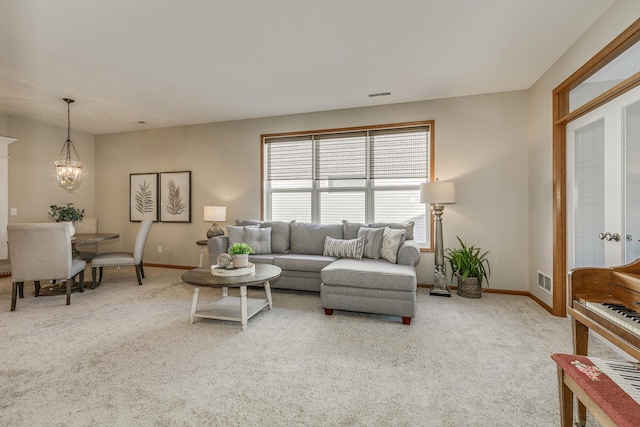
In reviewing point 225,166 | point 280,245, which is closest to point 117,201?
point 225,166

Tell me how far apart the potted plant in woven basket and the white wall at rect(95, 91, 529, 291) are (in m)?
0.28

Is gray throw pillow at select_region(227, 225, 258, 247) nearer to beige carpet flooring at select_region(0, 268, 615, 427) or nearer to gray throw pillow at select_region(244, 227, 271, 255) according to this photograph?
gray throw pillow at select_region(244, 227, 271, 255)

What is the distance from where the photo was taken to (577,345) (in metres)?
1.66

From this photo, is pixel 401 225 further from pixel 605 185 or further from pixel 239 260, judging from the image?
pixel 239 260

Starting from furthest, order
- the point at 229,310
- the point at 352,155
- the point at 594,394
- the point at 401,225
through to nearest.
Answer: the point at 352,155, the point at 401,225, the point at 229,310, the point at 594,394

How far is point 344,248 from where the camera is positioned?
12.8 feet

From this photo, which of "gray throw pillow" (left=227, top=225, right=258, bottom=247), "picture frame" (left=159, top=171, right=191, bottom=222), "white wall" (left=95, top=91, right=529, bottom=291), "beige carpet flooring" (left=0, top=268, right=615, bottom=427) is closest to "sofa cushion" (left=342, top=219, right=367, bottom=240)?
"white wall" (left=95, top=91, right=529, bottom=291)

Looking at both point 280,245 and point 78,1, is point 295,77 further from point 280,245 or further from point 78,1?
point 280,245

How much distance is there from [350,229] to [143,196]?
13.6ft

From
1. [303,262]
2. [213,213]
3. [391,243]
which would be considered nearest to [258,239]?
[303,262]

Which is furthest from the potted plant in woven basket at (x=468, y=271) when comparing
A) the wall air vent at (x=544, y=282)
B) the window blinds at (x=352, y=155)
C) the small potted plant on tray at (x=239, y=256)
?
the small potted plant on tray at (x=239, y=256)

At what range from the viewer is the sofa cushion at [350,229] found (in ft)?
13.7

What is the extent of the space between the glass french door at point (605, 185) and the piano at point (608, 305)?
0.83 metres

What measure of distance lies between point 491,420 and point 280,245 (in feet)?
10.6
